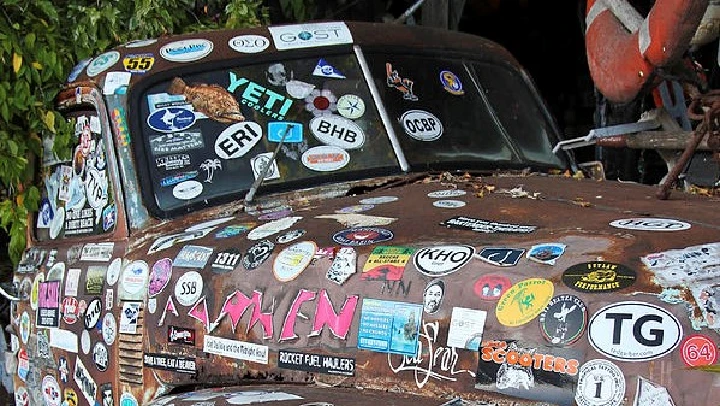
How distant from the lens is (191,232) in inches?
138

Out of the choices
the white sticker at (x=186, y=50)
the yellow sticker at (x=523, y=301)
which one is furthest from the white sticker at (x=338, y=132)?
the yellow sticker at (x=523, y=301)

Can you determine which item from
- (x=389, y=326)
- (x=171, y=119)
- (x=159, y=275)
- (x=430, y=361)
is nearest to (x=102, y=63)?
(x=171, y=119)

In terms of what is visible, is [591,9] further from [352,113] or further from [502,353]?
[502,353]

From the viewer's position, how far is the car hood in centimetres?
241

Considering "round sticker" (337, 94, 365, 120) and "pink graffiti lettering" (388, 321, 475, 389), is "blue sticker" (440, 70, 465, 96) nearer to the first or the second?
"round sticker" (337, 94, 365, 120)

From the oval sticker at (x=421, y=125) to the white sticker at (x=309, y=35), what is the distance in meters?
0.42

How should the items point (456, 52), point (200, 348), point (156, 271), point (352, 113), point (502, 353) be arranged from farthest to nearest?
point (456, 52)
point (352, 113)
point (156, 271)
point (200, 348)
point (502, 353)

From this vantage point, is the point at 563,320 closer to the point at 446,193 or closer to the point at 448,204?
the point at 448,204

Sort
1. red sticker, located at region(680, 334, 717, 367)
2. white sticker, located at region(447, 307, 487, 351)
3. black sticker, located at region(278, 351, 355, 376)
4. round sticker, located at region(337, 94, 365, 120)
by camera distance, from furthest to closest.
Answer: round sticker, located at region(337, 94, 365, 120) < black sticker, located at region(278, 351, 355, 376) < white sticker, located at region(447, 307, 487, 351) < red sticker, located at region(680, 334, 717, 367)

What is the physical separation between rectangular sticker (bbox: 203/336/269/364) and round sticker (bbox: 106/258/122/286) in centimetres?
62

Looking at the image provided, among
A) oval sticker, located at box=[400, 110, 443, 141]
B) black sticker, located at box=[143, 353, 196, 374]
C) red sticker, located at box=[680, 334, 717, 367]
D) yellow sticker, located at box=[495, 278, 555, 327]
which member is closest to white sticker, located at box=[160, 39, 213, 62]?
oval sticker, located at box=[400, 110, 443, 141]

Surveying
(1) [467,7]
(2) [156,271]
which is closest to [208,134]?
(2) [156,271]

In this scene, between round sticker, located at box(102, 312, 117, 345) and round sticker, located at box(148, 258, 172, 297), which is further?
round sticker, located at box(102, 312, 117, 345)

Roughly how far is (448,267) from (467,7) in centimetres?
735
